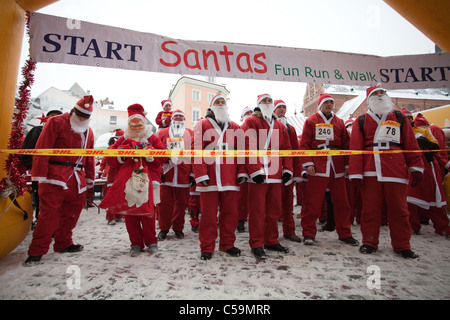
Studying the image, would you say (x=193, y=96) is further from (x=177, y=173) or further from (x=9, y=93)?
(x=9, y=93)

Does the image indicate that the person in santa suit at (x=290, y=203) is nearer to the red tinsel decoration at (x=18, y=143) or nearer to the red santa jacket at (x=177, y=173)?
the red santa jacket at (x=177, y=173)

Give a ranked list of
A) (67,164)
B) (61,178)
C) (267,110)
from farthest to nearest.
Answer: (267,110) → (67,164) → (61,178)

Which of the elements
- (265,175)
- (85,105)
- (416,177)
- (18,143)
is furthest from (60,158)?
(416,177)

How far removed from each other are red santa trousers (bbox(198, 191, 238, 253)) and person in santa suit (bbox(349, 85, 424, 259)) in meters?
1.80

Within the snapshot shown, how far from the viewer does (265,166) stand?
3197mm

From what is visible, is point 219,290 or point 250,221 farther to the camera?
point 250,221

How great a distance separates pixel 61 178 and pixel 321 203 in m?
3.70

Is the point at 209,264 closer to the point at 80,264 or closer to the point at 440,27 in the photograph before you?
the point at 80,264

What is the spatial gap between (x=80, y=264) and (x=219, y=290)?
1.84 m

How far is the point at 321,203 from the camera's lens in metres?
3.57

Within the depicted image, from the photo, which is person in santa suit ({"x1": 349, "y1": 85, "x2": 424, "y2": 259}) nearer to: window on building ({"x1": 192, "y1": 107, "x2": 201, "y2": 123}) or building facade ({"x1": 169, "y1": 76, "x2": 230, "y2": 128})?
building facade ({"x1": 169, "y1": 76, "x2": 230, "y2": 128})
